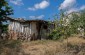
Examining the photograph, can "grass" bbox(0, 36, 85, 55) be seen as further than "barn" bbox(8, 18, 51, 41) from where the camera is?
No

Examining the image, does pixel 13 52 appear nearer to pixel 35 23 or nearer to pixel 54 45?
pixel 54 45

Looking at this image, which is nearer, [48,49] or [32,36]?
[48,49]

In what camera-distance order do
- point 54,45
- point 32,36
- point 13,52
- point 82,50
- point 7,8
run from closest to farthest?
1. point 13,52
2. point 82,50
3. point 54,45
4. point 7,8
5. point 32,36

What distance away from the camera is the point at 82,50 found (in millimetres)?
19156

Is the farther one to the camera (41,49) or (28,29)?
(28,29)

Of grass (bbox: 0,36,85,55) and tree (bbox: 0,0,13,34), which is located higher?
tree (bbox: 0,0,13,34)

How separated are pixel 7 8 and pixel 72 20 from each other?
749cm

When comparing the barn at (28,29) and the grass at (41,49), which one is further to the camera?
the barn at (28,29)

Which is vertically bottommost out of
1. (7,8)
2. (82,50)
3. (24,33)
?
(82,50)

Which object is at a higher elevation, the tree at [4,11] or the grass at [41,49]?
the tree at [4,11]

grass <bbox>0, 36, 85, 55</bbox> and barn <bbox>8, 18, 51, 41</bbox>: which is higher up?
barn <bbox>8, 18, 51, 41</bbox>

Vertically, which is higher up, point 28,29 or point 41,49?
point 28,29

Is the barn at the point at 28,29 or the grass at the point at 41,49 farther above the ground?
the barn at the point at 28,29

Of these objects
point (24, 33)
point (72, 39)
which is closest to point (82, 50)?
point (72, 39)
